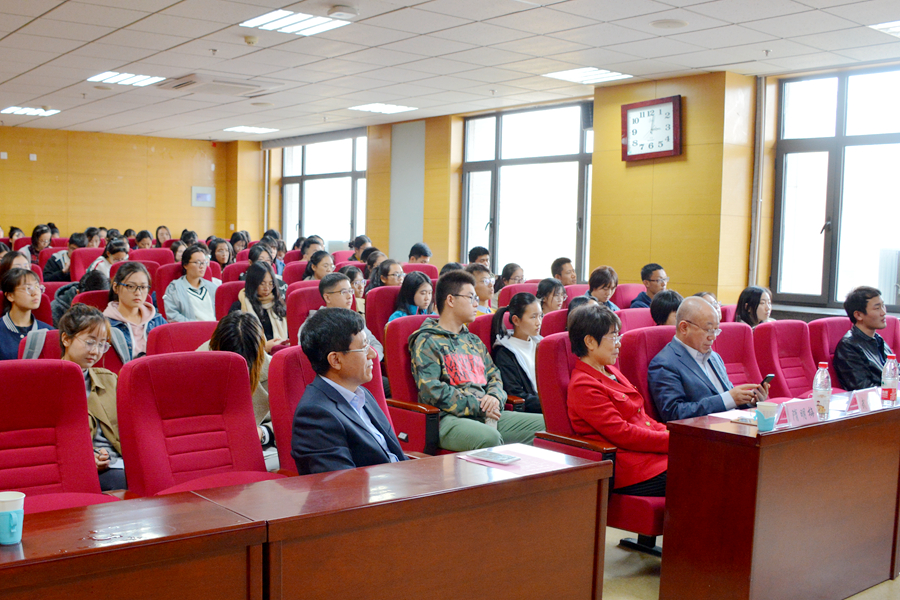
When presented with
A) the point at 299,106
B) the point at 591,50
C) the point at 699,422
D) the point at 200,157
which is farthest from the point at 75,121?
the point at 699,422

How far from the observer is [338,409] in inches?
98.8

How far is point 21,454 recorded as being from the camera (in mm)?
2496

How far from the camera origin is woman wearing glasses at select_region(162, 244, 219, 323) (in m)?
6.08

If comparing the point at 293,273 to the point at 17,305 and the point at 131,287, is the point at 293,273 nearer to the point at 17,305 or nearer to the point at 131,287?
the point at 131,287

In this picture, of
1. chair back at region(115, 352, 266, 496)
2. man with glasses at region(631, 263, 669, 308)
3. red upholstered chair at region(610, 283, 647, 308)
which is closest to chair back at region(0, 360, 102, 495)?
chair back at region(115, 352, 266, 496)

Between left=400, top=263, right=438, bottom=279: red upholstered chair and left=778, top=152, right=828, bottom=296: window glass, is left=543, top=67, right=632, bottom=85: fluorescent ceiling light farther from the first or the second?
left=400, top=263, right=438, bottom=279: red upholstered chair

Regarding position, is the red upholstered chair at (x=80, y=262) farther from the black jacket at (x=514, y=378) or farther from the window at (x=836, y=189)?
the window at (x=836, y=189)

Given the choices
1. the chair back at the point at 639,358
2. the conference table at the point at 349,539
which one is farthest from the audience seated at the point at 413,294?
the conference table at the point at 349,539

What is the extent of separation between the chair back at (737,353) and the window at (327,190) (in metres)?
10.6

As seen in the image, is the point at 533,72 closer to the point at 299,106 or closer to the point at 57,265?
the point at 299,106

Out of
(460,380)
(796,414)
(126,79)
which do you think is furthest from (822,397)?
(126,79)

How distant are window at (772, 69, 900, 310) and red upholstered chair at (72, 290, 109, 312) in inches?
271

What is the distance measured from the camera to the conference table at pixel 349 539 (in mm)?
1481

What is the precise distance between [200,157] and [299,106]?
6.27 metres
